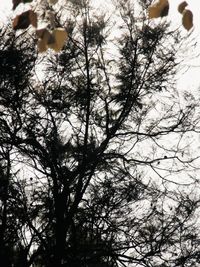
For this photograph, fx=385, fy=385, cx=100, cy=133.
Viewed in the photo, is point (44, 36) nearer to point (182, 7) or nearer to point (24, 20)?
point (24, 20)

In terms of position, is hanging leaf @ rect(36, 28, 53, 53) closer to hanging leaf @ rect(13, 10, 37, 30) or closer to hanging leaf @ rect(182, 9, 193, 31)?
hanging leaf @ rect(13, 10, 37, 30)

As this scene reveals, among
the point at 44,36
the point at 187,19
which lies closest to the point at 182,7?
the point at 187,19

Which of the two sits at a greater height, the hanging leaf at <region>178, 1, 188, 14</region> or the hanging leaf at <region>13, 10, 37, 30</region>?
the hanging leaf at <region>178, 1, 188, 14</region>

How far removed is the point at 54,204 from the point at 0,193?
1183 millimetres

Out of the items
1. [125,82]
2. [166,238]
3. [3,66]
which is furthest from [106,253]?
[3,66]

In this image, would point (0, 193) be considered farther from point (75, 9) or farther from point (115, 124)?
point (75, 9)

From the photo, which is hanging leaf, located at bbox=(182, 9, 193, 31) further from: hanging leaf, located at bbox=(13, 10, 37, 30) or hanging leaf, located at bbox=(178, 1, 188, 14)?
hanging leaf, located at bbox=(13, 10, 37, 30)

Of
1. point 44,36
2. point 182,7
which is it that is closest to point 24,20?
point 44,36

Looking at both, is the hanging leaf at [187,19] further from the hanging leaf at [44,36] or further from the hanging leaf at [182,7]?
the hanging leaf at [44,36]

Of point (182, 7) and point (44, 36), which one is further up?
point (182, 7)

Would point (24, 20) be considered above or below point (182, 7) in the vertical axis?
below

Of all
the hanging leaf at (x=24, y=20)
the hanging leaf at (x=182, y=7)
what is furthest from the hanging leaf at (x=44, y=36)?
the hanging leaf at (x=182, y=7)

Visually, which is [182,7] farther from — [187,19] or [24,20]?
[24,20]

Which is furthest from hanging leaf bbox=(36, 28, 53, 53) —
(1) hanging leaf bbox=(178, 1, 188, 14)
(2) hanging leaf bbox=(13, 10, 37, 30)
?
(1) hanging leaf bbox=(178, 1, 188, 14)
